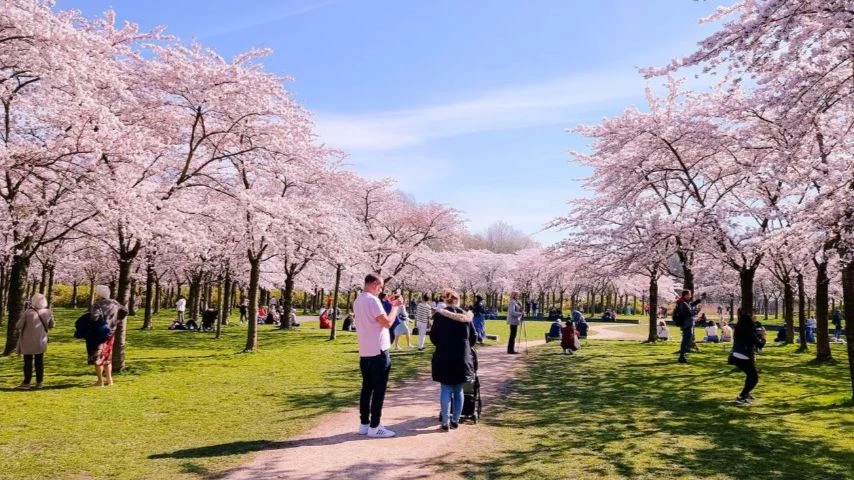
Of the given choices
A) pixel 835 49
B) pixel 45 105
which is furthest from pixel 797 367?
pixel 45 105

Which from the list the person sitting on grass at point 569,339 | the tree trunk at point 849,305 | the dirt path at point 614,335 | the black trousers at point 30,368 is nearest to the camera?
the tree trunk at point 849,305

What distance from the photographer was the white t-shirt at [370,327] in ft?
23.3

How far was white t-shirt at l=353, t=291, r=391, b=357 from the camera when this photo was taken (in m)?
7.09

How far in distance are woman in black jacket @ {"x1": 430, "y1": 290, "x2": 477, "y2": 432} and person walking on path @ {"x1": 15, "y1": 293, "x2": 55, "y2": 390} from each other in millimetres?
7726

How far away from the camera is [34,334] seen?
1055cm

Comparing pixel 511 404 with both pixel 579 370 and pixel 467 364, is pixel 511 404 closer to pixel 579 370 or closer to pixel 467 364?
pixel 467 364

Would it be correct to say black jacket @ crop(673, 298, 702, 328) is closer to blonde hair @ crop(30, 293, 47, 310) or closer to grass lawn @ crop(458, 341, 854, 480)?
grass lawn @ crop(458, 341, 854, 480)

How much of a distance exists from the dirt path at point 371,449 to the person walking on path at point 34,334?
6.09 m

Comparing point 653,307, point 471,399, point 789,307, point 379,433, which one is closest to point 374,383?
point 379,433

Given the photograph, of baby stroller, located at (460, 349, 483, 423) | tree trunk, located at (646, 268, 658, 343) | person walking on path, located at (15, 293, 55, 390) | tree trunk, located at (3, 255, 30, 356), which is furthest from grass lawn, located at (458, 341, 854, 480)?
tree trunk, located at (3, 255, 30, 356)

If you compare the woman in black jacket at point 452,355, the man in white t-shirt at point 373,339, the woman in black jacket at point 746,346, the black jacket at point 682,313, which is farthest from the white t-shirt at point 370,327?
the black jacket at point 682,313

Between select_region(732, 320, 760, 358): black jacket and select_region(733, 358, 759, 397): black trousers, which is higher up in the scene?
select_region(732, 320, 760, 358): black jacket

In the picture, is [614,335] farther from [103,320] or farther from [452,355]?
[103,320]

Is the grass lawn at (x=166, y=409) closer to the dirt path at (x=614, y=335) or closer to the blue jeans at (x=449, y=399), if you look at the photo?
the blue jeans at (x=449, y=399)
